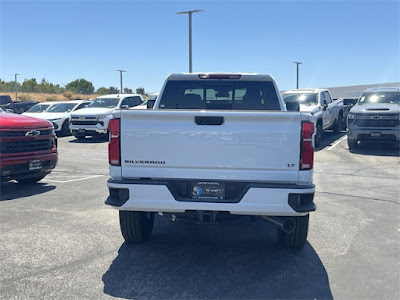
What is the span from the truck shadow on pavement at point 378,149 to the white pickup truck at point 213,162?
33.0 feet

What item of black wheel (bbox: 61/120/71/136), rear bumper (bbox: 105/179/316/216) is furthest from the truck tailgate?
black wheel (bbox: 61/120/71/136)

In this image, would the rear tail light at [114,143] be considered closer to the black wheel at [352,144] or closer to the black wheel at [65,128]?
the black wheel at [352,144]

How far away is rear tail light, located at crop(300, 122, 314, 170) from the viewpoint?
3.78 m

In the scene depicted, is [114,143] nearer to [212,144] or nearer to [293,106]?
[212,144]

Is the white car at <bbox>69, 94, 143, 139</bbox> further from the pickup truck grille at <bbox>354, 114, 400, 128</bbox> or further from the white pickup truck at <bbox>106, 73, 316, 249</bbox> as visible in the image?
the white pickup truck at <bbox>106, 73, 316, 249</bbox>

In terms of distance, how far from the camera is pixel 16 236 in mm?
5047

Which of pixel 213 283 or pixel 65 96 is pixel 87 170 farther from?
pixel 65 96

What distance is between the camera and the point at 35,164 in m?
7.52

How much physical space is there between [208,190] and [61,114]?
54.1ft

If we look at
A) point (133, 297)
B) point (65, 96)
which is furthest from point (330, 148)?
point (65, 96)

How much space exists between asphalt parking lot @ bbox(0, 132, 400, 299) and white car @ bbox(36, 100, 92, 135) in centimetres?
1157

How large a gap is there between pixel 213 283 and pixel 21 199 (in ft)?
15.2

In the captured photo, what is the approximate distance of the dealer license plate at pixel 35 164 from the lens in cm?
743

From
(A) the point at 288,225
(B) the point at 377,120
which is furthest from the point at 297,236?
(B) the point at 377,120
